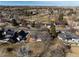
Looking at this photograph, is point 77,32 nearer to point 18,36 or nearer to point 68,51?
point 68,51

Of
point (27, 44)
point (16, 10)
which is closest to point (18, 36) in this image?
point (27, 44)

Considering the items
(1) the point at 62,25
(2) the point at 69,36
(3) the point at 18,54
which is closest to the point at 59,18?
(1) the point at 62,25

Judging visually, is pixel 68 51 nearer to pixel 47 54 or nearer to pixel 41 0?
pixel 47 54

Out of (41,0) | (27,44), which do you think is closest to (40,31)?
(27,44)

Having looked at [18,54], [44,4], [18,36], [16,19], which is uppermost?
[44,4]

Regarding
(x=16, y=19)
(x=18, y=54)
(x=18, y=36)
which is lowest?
(x=18, y=54)

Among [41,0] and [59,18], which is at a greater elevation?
[41,0]

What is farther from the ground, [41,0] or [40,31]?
[41,0]

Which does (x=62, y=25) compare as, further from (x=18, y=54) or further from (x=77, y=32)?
(x=18, y=54)
